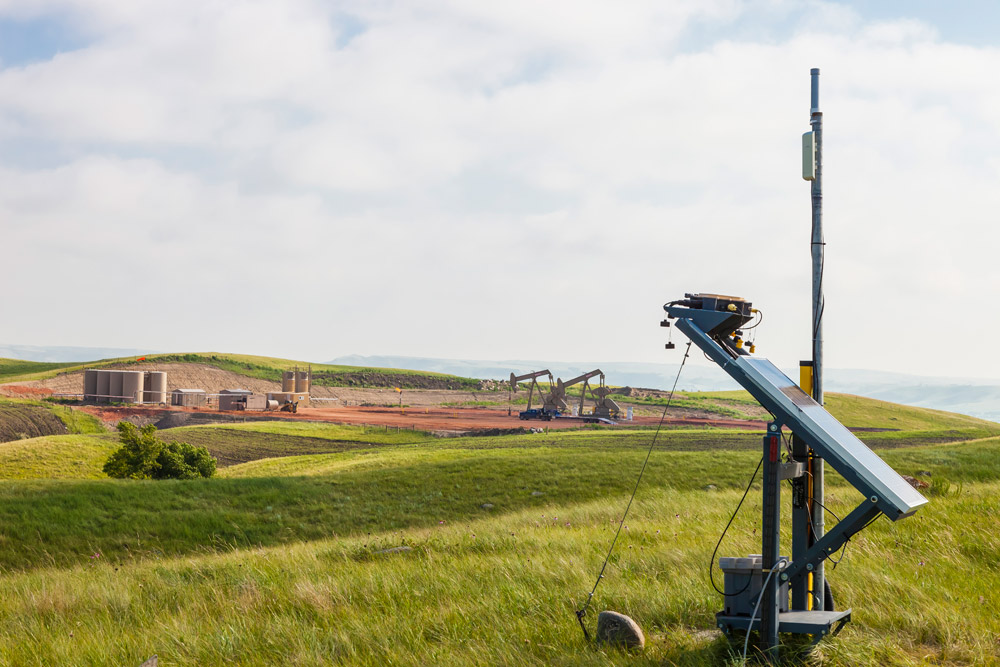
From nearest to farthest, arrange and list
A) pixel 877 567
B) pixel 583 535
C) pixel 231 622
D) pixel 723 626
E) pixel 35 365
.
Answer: pixel 723 626
pixel 231 622
pixel 877 567
pixel 583 535
pixel 35 365

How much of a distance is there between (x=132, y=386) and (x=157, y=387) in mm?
3687

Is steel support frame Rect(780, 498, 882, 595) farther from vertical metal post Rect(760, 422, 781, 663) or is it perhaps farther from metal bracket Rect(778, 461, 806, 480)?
metal bracket Rect(778, 461, 806, 480)

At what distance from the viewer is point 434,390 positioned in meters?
107

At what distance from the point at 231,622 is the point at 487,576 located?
2.65m

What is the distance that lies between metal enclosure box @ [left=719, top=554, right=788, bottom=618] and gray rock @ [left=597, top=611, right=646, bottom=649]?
2.23 ft

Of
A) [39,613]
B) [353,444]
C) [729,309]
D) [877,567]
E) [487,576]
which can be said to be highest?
[729,309]

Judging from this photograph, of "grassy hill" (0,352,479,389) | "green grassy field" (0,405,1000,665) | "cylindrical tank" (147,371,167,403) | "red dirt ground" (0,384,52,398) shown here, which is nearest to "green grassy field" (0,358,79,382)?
"grassy hill" (0,352,479,389)

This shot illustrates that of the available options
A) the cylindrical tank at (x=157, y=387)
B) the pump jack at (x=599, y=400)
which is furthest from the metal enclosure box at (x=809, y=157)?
the cylindrical tank at (x=157, y=387)

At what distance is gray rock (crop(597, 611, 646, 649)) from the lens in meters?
5.08

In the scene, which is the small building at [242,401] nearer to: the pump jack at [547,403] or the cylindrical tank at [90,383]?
the cylindrical tank at [90,383]

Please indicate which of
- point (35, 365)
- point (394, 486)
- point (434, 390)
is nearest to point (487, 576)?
point (394, 486)

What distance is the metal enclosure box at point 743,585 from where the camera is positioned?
4.91 metres

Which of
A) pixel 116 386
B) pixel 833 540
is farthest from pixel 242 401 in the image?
pixel 833 540

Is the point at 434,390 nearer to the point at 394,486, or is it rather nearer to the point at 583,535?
the point at 394,486
